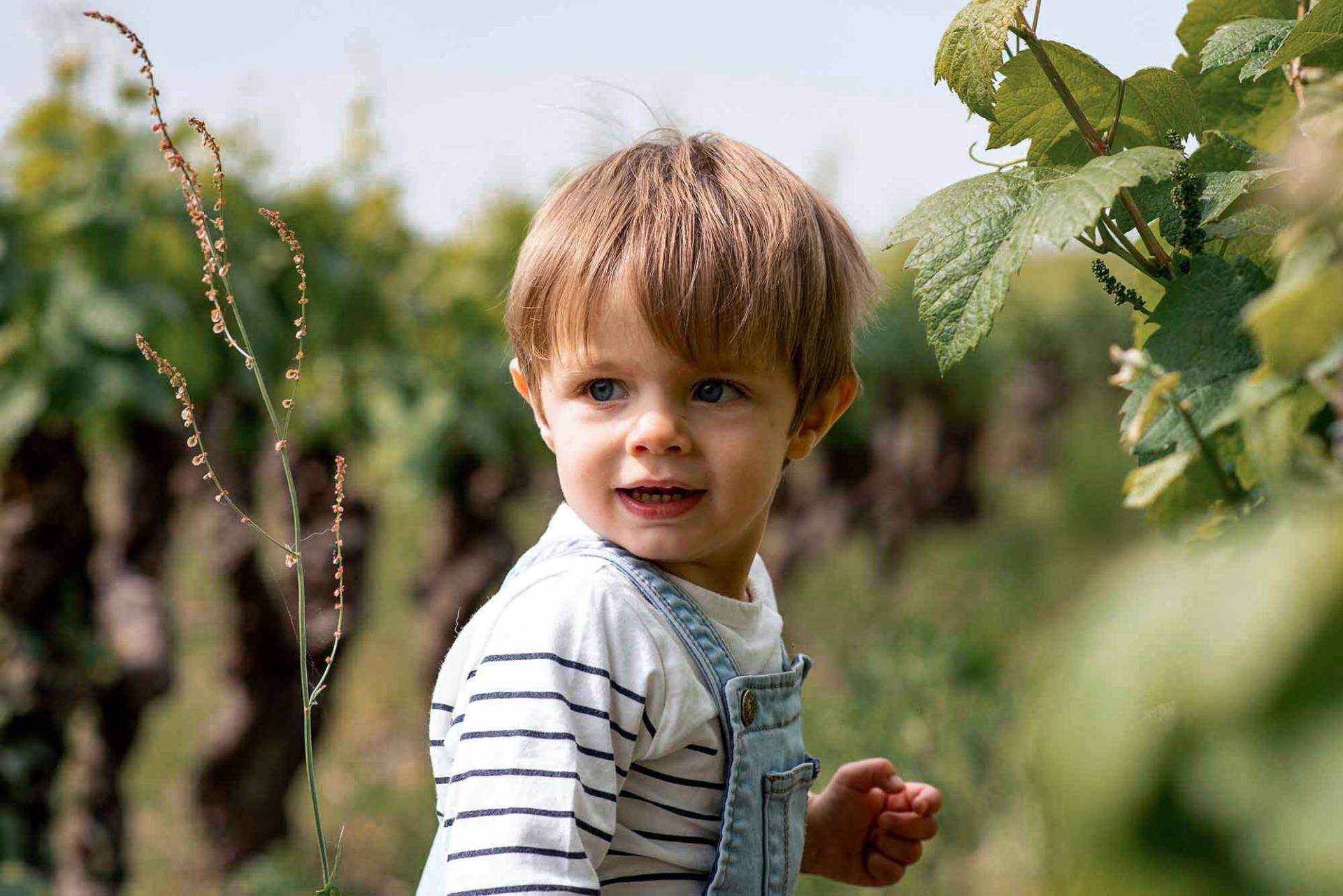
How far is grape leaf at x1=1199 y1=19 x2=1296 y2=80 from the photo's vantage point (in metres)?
1.09

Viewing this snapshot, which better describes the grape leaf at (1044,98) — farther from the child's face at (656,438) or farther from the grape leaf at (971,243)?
the child's face at (656,438)

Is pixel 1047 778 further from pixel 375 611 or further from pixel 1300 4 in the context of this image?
pixel 375 611

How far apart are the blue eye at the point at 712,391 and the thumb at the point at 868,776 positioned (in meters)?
0.56

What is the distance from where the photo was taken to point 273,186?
17.7ft

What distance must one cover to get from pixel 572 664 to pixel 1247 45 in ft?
2.57

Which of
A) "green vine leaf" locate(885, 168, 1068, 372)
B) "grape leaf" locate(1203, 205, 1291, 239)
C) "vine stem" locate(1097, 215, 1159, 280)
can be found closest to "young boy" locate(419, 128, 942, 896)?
"green vine leaf" locate(885, 168, 1068, 372)

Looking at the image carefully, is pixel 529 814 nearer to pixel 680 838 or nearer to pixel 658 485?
pixel 680 838

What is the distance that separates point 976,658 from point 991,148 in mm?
6364

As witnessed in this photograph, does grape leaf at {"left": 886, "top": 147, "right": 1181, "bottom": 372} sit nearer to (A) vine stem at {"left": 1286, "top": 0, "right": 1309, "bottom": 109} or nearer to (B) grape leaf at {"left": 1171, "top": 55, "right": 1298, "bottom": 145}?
(A) vine stem at {"left": 1286, "top": 0, "right": 1309, "bottom": 109}

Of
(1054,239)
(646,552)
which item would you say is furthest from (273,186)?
(1054,239)

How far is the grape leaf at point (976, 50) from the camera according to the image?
110 centimetres

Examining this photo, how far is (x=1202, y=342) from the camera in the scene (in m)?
0.98

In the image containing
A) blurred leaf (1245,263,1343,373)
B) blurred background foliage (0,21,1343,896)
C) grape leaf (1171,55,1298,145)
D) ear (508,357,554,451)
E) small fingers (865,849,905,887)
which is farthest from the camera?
blurred background foliage (0,21,1343,896)

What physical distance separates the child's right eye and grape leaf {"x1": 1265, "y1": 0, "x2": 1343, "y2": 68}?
0.69 metres
